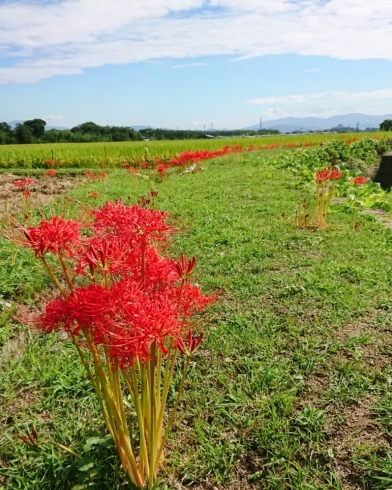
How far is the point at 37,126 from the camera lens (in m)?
40.7

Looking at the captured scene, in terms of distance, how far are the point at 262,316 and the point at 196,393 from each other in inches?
43.7

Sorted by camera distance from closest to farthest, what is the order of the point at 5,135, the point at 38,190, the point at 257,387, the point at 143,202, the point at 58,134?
the point at 143,202, the point at 257,387, the point at 38,190, the point at 5,135, the point at 58,134

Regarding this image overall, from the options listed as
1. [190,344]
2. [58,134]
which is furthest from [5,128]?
[190,344]

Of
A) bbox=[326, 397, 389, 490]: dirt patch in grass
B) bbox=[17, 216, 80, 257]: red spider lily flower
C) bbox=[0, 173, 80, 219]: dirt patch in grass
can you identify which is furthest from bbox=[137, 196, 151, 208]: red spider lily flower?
bbox=[0, 173, 80, 219]: dirt patch in grass

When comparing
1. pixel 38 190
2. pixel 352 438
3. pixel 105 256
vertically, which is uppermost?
pixel 105 256

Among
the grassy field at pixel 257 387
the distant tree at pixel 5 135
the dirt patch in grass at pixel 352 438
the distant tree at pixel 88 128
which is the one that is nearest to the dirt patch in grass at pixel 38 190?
the grassy field at pixel 257 387

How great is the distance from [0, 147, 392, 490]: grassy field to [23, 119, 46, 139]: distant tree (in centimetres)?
3788

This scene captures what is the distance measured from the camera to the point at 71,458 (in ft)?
7.53

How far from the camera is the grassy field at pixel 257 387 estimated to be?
2.20m

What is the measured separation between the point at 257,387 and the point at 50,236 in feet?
6.06

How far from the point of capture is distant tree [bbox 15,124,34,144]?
3731cm

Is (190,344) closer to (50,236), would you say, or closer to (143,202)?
(50,236)

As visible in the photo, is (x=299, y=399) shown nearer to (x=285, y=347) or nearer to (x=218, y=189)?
(x=285, y=347)

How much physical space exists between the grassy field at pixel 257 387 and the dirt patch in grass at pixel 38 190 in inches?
201
